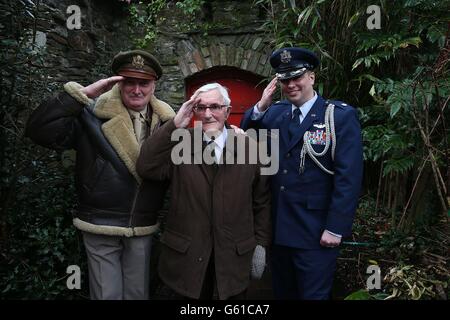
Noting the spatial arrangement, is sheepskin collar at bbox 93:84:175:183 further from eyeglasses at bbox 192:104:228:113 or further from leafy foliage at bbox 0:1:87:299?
leafy foliage at bbox 0:1:87:299

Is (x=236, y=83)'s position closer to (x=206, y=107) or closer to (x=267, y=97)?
(x=267, y=97)

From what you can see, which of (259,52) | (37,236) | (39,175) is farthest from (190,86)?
(37,236)

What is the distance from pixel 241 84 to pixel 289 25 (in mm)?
1502

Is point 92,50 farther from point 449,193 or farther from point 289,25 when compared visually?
point 449,193

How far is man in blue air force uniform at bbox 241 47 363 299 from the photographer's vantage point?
5.88 ft

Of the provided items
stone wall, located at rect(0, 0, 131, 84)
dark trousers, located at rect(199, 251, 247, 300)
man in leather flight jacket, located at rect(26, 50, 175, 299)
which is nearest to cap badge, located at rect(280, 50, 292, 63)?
man in leather flight jacket, located at rect(26, 50, 175, 299)

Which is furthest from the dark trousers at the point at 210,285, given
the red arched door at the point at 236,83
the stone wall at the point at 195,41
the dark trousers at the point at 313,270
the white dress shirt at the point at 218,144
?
the red arched door at the point at 236,83

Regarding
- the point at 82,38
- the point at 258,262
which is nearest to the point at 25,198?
the point at 258,262

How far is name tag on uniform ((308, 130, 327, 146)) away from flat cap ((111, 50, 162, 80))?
91cm

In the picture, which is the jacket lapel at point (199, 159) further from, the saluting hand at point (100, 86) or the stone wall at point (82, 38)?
the stone wall at point (82, 38)

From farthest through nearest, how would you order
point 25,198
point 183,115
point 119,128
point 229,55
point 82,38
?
point 229,55
point 82,38
point 25,198
point 119,128
point 183,115

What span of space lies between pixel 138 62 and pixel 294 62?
84 centimetres

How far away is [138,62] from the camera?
6.02 ft

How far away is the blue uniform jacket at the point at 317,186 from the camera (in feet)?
5.85
